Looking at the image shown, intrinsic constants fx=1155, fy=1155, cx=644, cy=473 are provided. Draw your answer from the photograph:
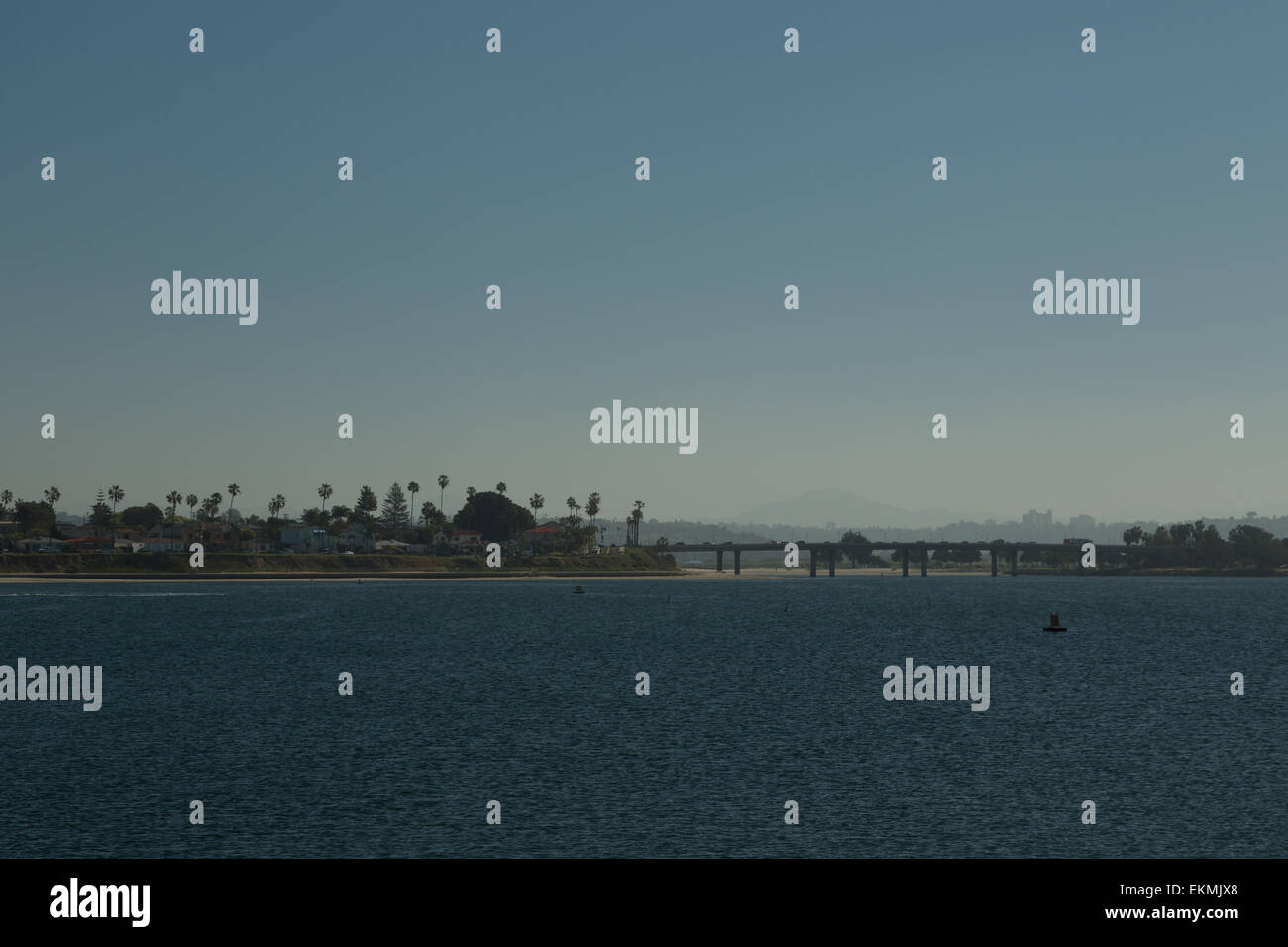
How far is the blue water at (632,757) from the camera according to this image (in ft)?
140

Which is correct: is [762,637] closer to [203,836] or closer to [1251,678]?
[1251,678]

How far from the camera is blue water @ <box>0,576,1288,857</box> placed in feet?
140

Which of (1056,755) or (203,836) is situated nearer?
(203,836)

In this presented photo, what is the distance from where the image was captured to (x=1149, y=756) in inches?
2392

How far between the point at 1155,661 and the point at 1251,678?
1445cm

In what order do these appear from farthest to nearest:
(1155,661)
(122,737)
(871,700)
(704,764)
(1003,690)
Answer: (1155,661), (1003,690), (871,700), (122,737), (704,764)

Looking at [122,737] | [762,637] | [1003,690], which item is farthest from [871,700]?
[762,637]

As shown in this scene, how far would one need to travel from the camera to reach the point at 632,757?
59219 mm

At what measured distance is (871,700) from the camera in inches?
3324

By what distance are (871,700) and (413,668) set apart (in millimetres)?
42900
